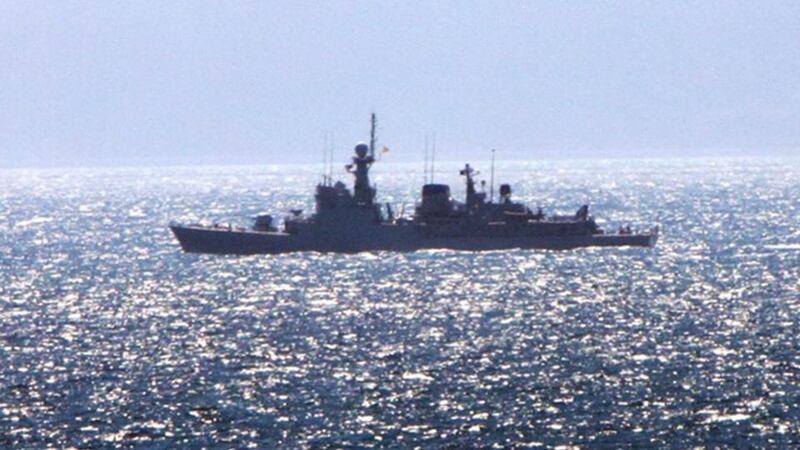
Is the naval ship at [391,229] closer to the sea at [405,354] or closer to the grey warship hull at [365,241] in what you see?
the grey warship hull at [365,241]

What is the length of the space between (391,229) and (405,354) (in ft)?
196

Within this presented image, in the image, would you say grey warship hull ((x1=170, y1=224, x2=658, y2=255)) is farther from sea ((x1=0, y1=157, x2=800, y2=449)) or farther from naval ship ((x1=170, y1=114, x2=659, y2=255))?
sea ((x1=0, y1=157, x2=800, y2=449))

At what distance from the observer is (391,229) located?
131m

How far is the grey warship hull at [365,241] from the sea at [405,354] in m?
5.43

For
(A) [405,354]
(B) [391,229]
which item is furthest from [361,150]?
(A) [405,354]

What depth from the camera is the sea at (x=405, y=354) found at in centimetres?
5544

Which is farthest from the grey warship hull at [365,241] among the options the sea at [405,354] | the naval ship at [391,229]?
the sea at [405,354]

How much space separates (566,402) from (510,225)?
7384cm

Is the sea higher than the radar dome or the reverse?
the reverse

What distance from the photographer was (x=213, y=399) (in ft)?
200

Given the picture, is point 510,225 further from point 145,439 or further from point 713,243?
point 145,439

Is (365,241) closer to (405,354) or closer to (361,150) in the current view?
(361,150)

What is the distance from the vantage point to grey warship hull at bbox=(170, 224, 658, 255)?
429ft

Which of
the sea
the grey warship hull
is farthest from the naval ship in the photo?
the sea
